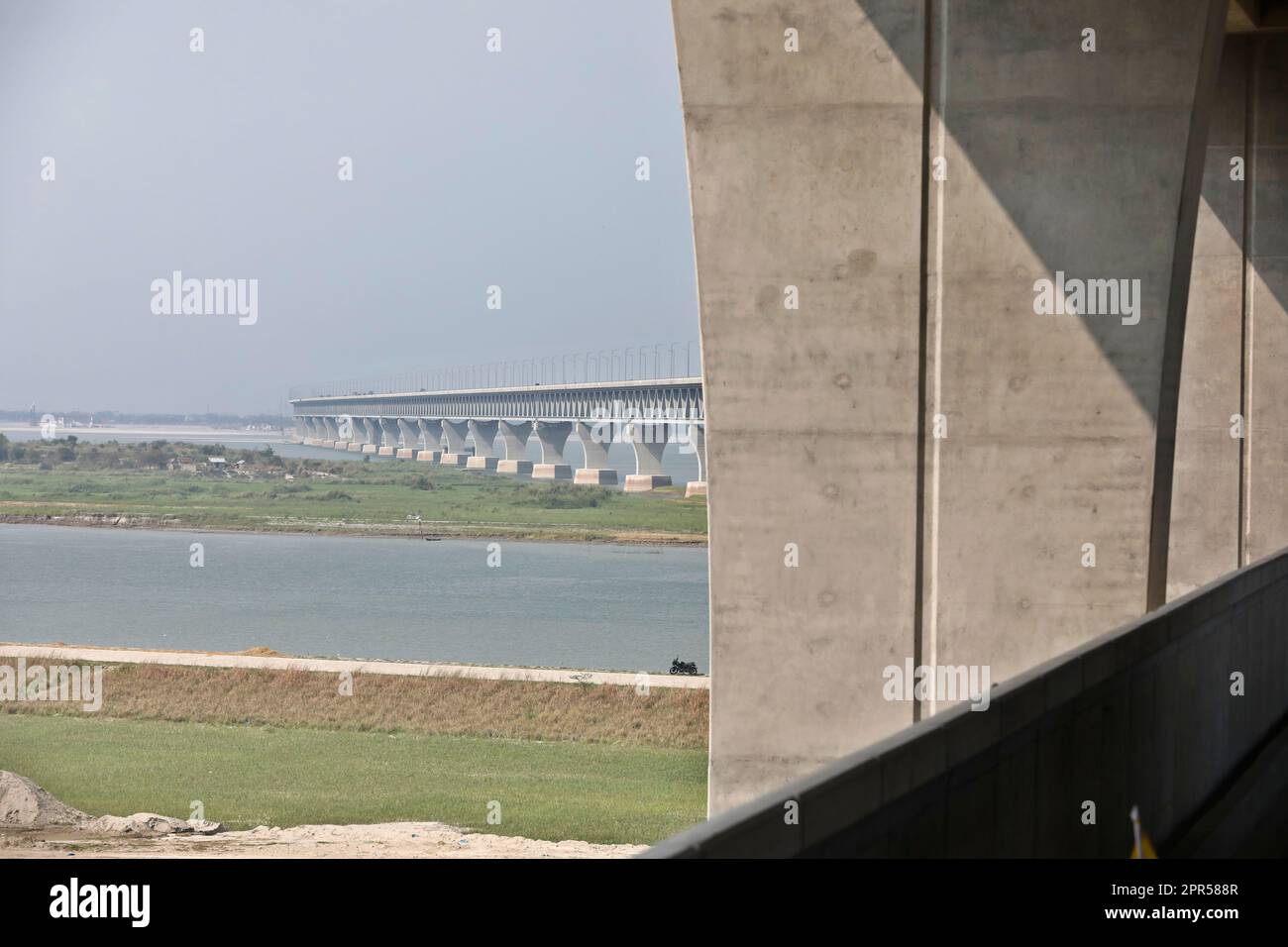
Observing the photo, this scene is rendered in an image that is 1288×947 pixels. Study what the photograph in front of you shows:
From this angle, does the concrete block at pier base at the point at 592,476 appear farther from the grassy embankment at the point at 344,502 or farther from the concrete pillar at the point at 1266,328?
the concrete pillar at the point at 1266,328

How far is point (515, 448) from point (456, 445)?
18640 mm

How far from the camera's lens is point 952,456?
10336 mm

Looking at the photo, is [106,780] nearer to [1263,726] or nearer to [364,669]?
[364,669]

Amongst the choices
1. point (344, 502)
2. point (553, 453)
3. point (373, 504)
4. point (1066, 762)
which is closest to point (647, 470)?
point (553, 453)

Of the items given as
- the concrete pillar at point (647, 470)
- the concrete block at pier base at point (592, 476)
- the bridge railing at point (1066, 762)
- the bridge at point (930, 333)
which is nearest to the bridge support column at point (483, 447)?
the concrete block at pier base at point (592, 476)

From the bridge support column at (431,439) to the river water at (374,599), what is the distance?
65.3 metres

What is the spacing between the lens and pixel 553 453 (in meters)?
136

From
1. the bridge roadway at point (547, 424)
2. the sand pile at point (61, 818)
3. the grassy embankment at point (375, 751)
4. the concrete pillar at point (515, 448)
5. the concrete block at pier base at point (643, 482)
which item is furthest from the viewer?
the concrete pillar at point (515, 448)

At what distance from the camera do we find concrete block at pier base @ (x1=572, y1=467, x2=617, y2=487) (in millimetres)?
136375

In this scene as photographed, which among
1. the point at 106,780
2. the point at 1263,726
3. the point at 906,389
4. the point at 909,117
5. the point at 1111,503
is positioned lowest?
the point at 106,780

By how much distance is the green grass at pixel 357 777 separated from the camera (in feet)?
88.3

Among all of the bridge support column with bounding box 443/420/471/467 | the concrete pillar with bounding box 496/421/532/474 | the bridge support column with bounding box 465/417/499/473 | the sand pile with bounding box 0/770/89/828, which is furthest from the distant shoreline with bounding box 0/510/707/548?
the sand pile with bounding box 0/770/89/828
